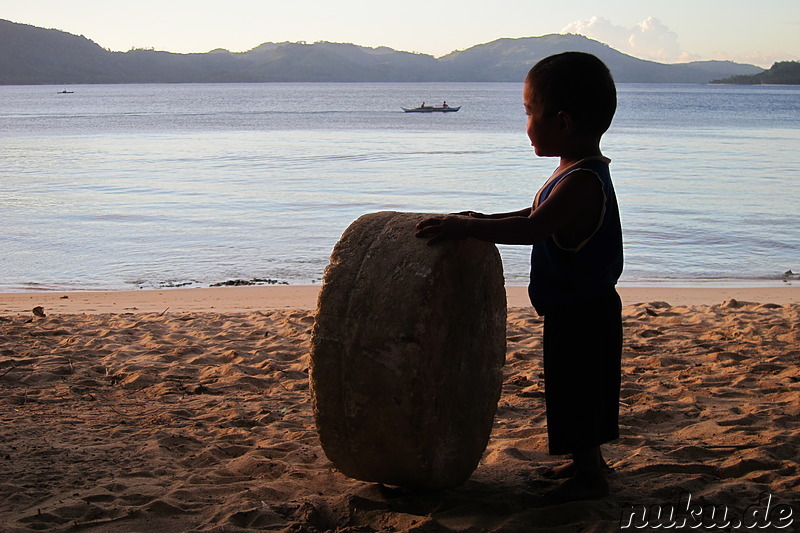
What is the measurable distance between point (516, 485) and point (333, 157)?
2868 centimetres

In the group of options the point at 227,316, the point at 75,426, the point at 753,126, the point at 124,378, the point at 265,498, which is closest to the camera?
the point at 265,498

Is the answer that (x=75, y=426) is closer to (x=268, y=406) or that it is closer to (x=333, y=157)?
(x=268, y=406)

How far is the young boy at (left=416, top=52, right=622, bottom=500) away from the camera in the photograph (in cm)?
320

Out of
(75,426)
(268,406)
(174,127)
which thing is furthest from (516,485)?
(174,127)

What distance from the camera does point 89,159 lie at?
31594mm

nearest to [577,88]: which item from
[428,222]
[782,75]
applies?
[428,222]

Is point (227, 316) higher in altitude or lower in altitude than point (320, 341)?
lower

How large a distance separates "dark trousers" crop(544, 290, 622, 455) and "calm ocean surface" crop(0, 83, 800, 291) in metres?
8.15

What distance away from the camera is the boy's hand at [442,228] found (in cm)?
325

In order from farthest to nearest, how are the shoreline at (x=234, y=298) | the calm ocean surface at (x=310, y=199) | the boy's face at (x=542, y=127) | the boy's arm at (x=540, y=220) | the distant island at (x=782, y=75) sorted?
1. the distant island at (x=782, y=75)
2. the calm ocean surface at (x=310, y=199)
3. the shoreline at (x=234, y=298)
4. the boy's face at (x=542, y=127)
5. the boy's arm at (x=540, y=220)

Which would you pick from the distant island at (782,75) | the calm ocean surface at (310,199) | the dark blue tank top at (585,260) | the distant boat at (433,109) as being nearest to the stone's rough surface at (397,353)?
the dark blue tank top at (585,260)

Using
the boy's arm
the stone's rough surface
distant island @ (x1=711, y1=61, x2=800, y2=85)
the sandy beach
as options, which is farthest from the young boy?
distant island @ (x1=711, y1=61, x2=800, y2=85)

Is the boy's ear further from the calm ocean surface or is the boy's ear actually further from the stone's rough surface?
the calm ocean surface

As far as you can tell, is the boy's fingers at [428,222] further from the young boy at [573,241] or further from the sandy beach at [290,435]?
the sandy beach at [290,435]
